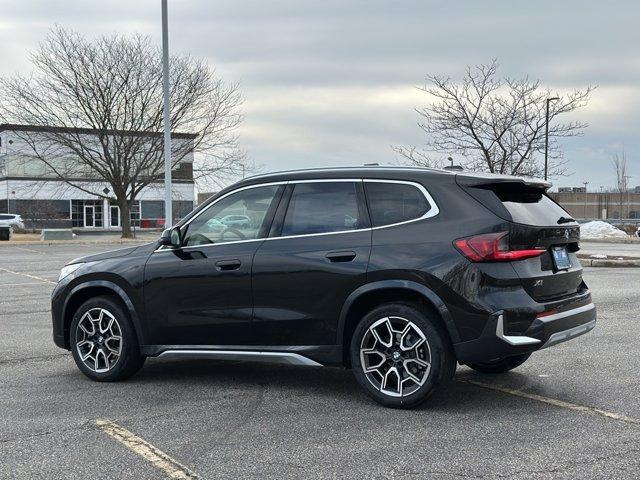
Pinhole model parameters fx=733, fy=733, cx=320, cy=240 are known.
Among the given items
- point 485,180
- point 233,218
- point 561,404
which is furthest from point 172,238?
point 561,404

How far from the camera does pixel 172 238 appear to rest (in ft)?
20.2

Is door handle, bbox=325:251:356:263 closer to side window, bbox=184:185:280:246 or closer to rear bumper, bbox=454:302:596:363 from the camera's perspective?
side window, bbox=184:185:280:246

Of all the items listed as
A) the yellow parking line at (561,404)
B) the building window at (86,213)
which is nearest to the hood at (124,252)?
the yellow parking line at (561,404)

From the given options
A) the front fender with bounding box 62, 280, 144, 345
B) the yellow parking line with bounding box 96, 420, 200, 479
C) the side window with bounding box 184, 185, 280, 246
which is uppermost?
the side window with bounding box 184, 185, 280, 246

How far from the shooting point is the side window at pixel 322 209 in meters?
5.68

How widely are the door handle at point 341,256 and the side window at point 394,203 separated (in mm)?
294

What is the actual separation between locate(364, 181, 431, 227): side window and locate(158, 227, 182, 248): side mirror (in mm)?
1672

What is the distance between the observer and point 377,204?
18.4 feet

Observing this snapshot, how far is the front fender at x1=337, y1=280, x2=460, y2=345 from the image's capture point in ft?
16.8

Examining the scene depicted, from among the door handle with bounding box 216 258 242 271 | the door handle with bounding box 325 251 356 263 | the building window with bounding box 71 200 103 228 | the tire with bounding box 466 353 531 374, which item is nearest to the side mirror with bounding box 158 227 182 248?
the door handle with bounding box 216 258 242 271

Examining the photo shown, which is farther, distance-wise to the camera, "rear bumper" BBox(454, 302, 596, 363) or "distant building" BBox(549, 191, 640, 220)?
"distant building" BBox(549, 191, 640, 220)

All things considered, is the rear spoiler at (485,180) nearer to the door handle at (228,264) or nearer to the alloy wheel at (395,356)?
the alloy wheel at (395,356)

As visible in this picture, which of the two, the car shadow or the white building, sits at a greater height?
the white building

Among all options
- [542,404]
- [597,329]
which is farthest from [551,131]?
[542,404]
